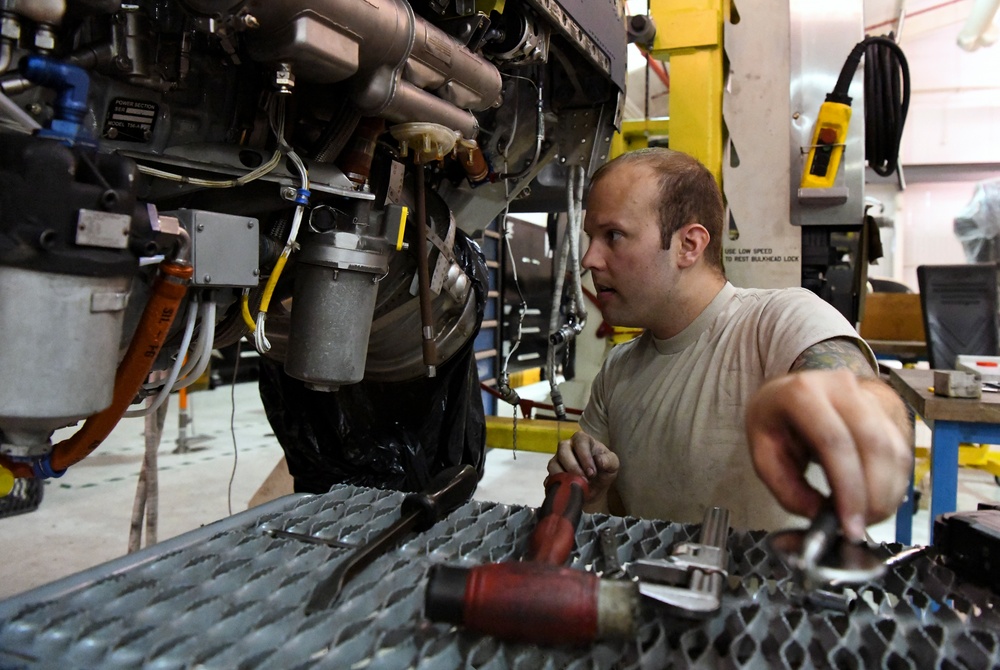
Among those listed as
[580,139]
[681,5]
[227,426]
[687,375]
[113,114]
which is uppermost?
[681,5]

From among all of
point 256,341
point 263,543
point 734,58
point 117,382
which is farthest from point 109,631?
point 734,58

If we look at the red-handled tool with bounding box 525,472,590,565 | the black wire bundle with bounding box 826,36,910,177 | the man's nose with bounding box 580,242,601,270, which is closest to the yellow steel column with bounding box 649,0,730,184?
the black wire bundle with bounding box 826,36,910,177

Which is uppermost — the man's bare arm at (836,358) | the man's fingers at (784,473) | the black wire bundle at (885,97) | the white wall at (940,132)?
the white wall at (940,132)

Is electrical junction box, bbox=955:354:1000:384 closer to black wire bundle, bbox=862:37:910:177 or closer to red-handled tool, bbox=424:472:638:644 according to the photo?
black wire bundle, bbox=862:37:910:177

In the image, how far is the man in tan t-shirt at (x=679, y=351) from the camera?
0.97 meters

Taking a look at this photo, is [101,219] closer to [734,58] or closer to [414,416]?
[414,416]

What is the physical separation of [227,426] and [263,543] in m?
3.60

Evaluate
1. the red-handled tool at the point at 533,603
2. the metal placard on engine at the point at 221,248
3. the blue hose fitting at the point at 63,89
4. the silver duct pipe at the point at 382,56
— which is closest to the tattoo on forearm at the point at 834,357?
the red-handled tool at the point at 533,603

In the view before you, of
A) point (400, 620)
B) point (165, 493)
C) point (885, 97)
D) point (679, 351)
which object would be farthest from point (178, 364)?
point (885, 97)

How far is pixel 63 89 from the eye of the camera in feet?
2.15

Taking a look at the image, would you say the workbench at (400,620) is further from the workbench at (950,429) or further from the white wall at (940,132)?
the white wall at (940,132)

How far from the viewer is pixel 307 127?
102cm

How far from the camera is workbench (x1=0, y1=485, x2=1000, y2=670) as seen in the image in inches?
18.8

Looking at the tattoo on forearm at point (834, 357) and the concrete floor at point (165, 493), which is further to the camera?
the concrete floor at point (165, 493)
